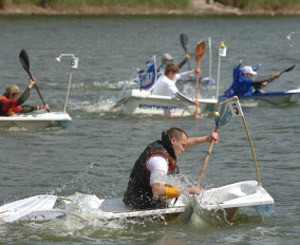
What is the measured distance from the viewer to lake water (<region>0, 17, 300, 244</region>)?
28.0 ft

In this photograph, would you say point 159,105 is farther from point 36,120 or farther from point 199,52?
point 36,120

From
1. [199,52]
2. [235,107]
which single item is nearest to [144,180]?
[235,107]

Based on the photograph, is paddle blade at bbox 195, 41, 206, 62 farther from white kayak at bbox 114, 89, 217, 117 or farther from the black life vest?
the black life vest

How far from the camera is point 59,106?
1759 cm

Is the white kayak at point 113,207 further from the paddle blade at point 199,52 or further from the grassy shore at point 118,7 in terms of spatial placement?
the grassy shore at point 118,7

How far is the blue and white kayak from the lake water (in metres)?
0.22

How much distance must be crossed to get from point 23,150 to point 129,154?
1.88 metres

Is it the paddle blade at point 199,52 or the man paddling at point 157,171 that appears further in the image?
the paddle blade at point 199,52

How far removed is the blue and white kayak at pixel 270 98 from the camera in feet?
57.8

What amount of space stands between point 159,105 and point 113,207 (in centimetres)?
768

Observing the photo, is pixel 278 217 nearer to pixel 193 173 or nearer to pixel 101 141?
pixel 193 173

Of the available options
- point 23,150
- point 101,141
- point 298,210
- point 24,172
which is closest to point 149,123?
point 101,141

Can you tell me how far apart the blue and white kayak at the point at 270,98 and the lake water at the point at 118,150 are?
8.7 inches

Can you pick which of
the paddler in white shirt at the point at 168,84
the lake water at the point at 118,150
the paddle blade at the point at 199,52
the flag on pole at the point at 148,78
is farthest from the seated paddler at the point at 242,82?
the flag on pole at the point at 148,78
